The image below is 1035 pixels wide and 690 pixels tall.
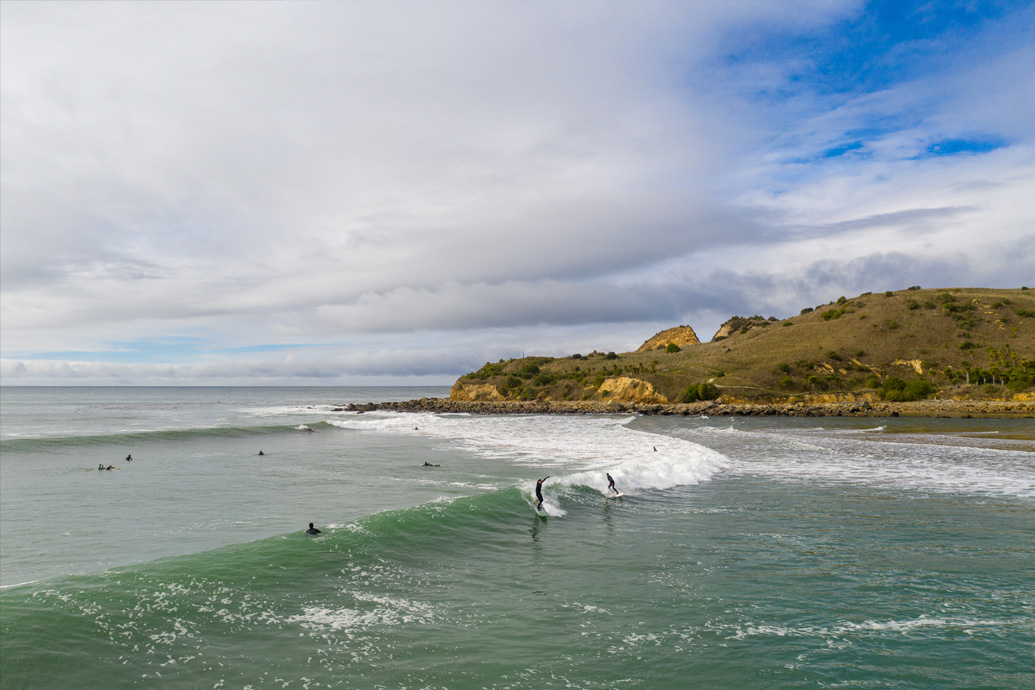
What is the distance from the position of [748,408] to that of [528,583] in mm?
69214

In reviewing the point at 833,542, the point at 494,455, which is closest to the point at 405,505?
the point at 833,542

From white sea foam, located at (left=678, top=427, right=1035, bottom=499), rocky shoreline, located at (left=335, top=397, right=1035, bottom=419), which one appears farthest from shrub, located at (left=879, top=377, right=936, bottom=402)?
white sea foam, located at (left=678, top=427, right=1035, bottom=499)

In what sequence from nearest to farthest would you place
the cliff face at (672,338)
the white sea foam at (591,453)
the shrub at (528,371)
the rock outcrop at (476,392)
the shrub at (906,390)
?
1. the white sea foam at (591,453)
2. the shrub at (906,390)
3. the rock outcrop at (476,392)
4. the shrub at (528,371)
5. the cliff face at (672,338)

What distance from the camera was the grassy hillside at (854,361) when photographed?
8069 centimetres

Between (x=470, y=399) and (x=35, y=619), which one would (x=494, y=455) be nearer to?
(x=35, y=619)

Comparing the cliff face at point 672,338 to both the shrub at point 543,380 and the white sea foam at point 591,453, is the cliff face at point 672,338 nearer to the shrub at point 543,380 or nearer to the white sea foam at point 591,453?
the shrub at point 543,380

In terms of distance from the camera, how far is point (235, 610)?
359 inches

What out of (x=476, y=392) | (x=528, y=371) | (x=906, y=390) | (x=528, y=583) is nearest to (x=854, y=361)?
(x=906, y=390)

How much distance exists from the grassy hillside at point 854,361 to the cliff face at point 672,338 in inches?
1619

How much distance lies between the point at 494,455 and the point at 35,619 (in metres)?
25.5

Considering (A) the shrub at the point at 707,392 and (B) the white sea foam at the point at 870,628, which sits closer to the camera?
(B) the white sea foam at the point at 870,628

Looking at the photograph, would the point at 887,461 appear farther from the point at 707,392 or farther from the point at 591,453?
the point at 707,392

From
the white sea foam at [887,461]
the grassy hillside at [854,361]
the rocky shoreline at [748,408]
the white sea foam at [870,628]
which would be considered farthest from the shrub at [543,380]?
the white sea foam at [870,628]

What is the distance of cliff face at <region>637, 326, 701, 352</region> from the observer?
16175 centimetres
